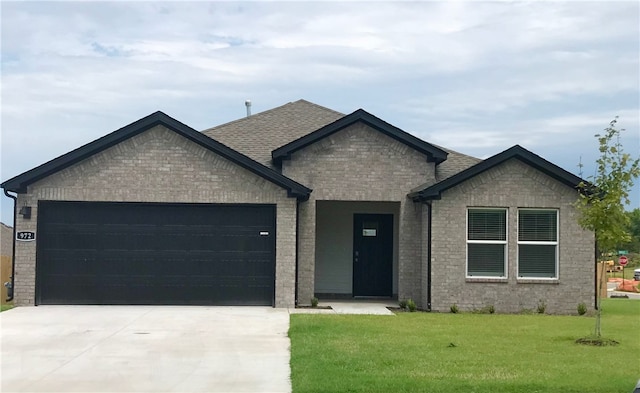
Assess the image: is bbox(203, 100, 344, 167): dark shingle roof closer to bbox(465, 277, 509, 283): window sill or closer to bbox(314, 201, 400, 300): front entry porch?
bbox(314, 201, 400, 300): front entry porch

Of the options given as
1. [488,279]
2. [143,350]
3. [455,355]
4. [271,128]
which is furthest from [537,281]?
[143,350]

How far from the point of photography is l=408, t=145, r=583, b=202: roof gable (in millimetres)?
19094

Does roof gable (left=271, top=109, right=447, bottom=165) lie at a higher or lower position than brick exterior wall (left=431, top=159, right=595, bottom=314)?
higher

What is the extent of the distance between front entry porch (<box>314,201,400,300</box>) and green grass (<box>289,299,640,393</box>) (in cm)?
541

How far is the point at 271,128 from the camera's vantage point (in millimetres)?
24125

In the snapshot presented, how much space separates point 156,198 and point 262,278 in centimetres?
322

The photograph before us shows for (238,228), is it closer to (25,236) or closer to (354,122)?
(354,122)

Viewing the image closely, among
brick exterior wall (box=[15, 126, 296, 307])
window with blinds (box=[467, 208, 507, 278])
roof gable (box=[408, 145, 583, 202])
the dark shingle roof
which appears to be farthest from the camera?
the dark shingle roof

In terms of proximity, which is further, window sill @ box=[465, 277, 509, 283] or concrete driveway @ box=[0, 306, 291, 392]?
window sill @ box=[465, 277, 509, 283]

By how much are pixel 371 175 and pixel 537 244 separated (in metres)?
4.57

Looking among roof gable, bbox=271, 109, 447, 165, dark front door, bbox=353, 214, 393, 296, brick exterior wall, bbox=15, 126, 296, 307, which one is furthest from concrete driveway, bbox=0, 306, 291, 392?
dark front door, bbox=353, 214, 393, 296

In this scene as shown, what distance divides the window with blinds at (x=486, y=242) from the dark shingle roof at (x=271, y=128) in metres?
5.68

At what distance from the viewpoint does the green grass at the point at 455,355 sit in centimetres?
941

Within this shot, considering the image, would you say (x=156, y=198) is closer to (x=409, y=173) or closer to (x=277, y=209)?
(x=277, y=209)
